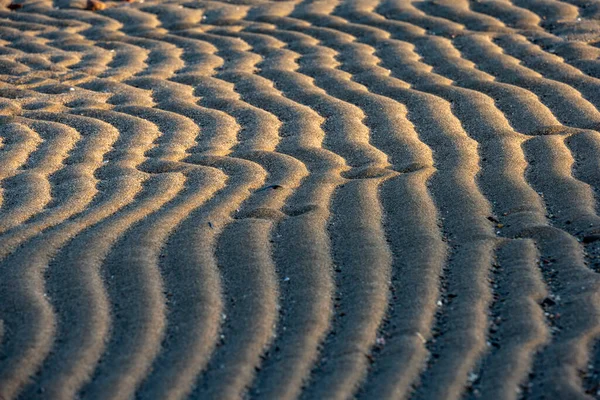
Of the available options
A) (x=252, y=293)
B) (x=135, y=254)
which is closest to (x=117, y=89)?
(x=135, y=254)

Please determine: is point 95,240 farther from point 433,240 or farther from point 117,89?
point 117,89

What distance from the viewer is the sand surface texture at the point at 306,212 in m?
2.10

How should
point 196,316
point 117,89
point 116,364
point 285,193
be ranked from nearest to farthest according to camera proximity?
point 116,364, point 196,316, point 285,193, point 117,89

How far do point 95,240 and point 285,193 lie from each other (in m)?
0.69

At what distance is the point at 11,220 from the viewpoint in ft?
9.45

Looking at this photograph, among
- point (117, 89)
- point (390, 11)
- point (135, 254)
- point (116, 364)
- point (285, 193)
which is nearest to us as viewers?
point (116, 364)

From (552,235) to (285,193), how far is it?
34.5 inches

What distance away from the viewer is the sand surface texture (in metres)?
2.10

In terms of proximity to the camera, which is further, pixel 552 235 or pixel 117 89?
pixel 117 89

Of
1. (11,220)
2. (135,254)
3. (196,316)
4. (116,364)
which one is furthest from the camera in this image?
(11,220)

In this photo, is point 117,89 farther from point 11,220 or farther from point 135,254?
point 135,254

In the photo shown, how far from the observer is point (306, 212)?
115 inches

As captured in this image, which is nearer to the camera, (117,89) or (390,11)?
(117,89)

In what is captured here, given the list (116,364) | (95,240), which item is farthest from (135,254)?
(116,364)
